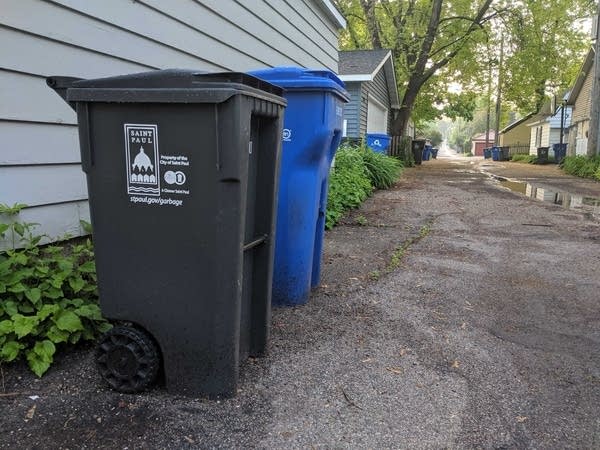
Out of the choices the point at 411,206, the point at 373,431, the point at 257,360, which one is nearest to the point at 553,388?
the point at 373,431

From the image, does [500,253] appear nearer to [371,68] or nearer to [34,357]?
[34,357]

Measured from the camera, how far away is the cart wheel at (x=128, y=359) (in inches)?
91.4

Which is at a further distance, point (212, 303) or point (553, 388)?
point (553, 388)

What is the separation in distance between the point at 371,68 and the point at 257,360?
14.6 metres

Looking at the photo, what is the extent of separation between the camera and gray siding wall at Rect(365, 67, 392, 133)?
59.0 ft

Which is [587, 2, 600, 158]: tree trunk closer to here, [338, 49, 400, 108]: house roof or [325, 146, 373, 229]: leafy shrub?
[338, 49, 400, 108]: house roof

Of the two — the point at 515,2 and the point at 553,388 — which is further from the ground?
the point at 515,2

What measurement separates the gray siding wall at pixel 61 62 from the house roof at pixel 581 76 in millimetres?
27075

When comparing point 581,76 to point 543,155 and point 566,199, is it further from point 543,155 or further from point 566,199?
point 566,199

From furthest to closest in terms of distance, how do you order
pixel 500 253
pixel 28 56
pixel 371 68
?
pixel 371 68 → pixel 500 253 → pixel 28 56

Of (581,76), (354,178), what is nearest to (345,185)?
(354,178)

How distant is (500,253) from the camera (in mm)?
5707

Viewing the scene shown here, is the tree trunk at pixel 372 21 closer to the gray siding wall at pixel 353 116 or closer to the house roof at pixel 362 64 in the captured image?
the house roof at pixel 362 64

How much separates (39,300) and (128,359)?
0.70 m
